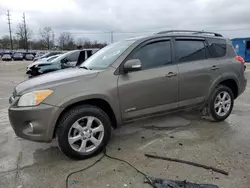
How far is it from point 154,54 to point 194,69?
839mm

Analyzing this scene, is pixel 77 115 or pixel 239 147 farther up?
pixel 77 115

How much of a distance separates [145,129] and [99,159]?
4.56ft

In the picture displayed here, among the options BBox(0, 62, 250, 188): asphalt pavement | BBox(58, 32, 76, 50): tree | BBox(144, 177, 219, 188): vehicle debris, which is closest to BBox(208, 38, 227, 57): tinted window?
BBox(0, 62, 250, 188): asphalt pavement

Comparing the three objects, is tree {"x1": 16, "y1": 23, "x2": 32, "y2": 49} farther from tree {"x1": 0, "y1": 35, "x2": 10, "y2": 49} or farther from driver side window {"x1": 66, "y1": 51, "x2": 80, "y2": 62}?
driver side window {"x1": 66, "y1": 51, "x2": 80, "y2": 62}

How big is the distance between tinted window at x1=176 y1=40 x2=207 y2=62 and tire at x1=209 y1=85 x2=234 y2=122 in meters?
0.77

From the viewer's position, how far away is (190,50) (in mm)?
4289

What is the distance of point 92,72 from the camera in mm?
3426

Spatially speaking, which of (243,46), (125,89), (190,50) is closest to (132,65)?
(125,89)

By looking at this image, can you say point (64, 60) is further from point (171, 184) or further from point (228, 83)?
point (171, 184)

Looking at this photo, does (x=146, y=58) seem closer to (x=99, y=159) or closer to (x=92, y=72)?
(x=92, y=72)

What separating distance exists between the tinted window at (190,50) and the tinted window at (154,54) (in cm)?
24

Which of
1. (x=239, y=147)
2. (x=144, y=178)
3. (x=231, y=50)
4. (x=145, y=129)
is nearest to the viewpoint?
(x=144, y=178)

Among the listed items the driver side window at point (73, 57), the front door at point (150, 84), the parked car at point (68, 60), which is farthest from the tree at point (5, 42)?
the front door at point (150, 84)

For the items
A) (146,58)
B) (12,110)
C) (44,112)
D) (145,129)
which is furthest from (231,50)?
(12,110)
